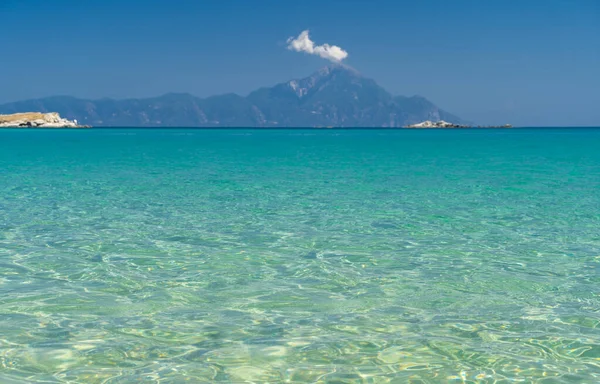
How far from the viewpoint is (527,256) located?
48.0 ft

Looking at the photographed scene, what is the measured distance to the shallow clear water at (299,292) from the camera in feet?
26.7

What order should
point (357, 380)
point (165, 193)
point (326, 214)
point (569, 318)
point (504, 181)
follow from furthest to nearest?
point (504, 181)
point (165, 193)
point (326, 214)
point (569, 318)
point (357, 380)

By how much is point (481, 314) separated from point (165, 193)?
813 inches

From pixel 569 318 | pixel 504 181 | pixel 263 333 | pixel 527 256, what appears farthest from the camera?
pixel 504 181

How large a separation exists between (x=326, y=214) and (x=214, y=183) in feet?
43.7

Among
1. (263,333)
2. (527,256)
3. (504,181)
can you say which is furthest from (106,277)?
(504,181)

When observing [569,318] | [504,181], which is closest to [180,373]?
[569,318]

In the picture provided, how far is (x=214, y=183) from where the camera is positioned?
33.3 m

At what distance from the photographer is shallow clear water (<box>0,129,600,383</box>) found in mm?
8133

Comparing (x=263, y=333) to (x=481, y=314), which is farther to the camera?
(x=481, y=314)

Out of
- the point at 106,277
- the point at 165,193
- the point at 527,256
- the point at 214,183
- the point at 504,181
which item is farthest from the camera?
the point at 504,181

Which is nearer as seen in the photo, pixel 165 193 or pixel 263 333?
pixel 263 333

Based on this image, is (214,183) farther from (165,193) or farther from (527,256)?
(527,256)

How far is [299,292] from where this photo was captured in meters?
11.5
